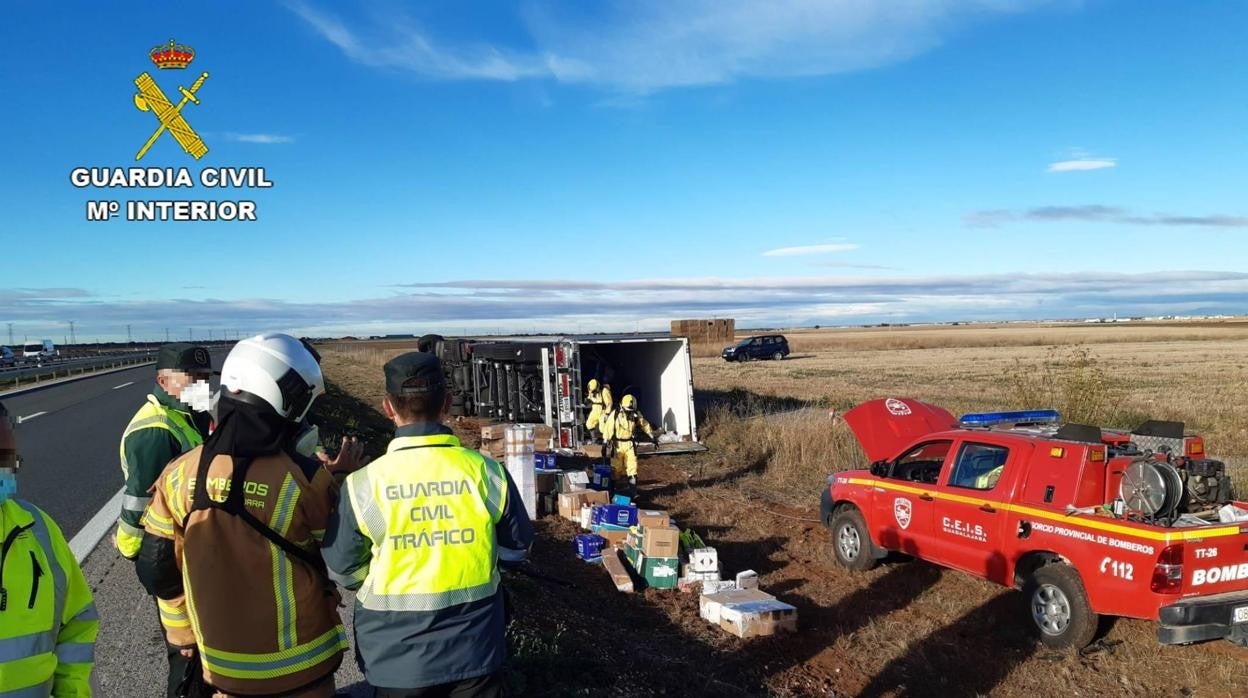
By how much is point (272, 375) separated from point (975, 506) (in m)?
6.08

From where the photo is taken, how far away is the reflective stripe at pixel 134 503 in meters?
3.28

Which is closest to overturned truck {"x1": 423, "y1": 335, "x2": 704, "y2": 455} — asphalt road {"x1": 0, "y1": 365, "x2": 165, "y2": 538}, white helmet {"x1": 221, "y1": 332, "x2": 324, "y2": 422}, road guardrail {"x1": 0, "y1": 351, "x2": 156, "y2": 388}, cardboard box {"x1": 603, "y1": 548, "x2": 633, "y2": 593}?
asphalt road {"x1": 0, "y1": 365, "x2": 165, "y2": 538}

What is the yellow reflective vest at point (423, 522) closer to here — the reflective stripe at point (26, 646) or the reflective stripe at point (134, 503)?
the reflective stripe at point (26, 646)

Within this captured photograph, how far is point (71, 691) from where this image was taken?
7.66 ft

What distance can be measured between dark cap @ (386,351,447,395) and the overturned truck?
1207cm

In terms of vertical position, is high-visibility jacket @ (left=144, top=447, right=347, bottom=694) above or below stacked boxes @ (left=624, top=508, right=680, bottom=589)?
above

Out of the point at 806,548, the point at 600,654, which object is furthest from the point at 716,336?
the point at 600,654

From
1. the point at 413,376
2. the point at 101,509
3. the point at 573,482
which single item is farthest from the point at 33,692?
the point at 573,482

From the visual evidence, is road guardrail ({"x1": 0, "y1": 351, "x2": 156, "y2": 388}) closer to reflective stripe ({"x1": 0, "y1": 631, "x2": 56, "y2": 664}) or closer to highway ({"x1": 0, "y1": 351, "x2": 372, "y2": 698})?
highway ({"x1": 0, "y1": 351, "x2": 372, "y2": 698})

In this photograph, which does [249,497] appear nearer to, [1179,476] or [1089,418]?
[1179,476]

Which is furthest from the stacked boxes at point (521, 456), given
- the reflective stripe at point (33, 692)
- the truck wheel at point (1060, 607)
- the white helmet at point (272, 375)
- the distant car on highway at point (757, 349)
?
the distant car on highway at point (757, 349)

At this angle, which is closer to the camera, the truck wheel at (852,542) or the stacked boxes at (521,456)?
the truck wheel at (852,542)

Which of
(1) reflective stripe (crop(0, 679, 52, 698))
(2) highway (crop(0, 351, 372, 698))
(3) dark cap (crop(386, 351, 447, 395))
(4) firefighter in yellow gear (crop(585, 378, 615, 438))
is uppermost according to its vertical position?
(3) dark cap (crop(386, 351, 447, 395))

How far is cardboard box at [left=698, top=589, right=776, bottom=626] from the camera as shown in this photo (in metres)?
7.02
